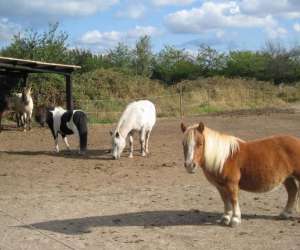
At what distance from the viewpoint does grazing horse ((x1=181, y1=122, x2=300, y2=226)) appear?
7.10 meters

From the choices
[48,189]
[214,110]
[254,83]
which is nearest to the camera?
[48,189]

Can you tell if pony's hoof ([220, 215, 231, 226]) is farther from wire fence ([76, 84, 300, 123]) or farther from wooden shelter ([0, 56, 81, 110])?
wire fence ([76, 84, 300, 123])

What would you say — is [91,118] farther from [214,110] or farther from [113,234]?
[113,234]

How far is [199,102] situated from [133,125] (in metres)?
21.3

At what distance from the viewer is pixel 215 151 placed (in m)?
7.12

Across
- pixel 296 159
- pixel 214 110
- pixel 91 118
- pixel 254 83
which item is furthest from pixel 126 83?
pixel 296 159

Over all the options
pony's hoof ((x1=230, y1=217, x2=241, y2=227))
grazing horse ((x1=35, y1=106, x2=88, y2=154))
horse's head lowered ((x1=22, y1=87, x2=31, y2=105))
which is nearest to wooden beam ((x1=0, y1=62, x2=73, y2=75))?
grazing horse ((x1=35, y1=106, x2=88, y2=154))

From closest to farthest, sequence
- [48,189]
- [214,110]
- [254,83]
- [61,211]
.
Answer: [61,211], [48,189], [214,110], [254,83]

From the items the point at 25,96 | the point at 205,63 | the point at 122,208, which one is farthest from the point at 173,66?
the point at 122,208

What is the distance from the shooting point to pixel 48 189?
1058cm

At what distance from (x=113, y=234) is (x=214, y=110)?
89.8ft

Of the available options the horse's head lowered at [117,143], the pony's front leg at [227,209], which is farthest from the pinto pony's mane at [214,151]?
the horse's head lowered at [117,143]

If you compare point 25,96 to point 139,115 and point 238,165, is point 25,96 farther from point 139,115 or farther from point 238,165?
point 238,165

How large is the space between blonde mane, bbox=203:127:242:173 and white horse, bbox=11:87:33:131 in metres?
17.2
